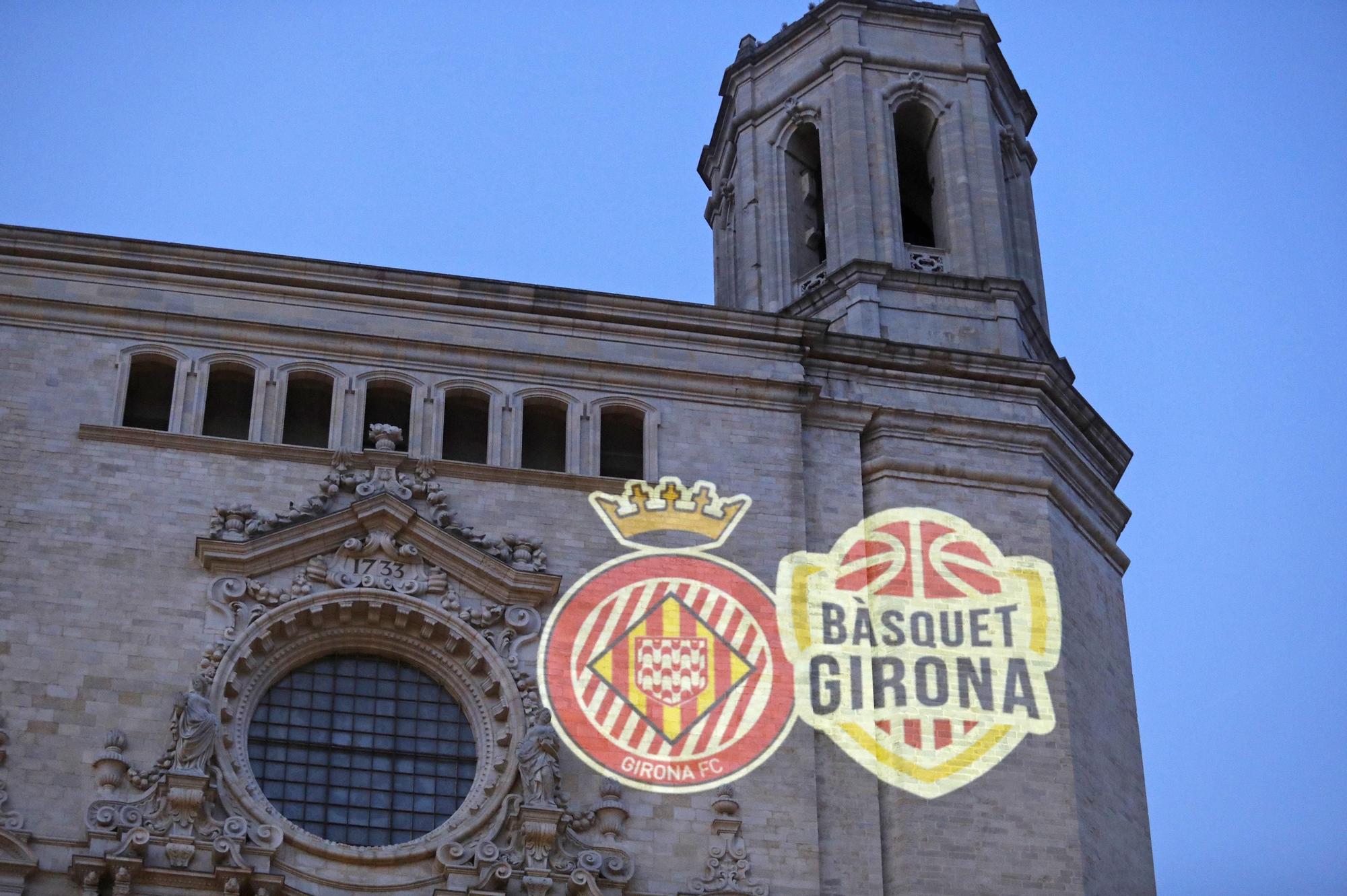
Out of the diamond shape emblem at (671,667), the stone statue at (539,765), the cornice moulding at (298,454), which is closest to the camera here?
the stone statue at (539,765)

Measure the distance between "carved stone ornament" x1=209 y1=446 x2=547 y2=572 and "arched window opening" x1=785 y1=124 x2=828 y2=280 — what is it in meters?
10.0

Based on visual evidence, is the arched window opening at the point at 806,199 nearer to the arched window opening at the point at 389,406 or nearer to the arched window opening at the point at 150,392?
the arched window opening at the point at 389,406

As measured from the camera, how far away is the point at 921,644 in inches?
1221

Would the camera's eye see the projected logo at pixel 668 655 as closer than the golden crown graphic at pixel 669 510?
Yes

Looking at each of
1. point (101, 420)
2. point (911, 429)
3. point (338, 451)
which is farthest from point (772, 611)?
point (101, 420)

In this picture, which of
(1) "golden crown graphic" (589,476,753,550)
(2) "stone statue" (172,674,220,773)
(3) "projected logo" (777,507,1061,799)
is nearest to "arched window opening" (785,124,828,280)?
(3) "projected logo" (777,507,1061,799)

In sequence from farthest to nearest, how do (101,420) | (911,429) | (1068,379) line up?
1. (1068,379)
2. (911,429)
3. (101,420)

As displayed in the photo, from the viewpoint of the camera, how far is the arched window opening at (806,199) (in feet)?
127

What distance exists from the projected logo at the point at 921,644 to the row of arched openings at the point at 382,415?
319 centimetres

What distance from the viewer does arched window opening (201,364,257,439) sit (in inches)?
1239

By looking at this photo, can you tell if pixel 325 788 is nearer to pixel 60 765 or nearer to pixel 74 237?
pixel 60 765

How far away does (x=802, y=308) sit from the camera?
3706 centimetres

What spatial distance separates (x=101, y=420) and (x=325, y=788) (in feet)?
19.7

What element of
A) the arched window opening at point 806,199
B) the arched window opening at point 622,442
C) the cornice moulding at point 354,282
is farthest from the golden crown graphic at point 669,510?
the arched window opening at point 806,199
